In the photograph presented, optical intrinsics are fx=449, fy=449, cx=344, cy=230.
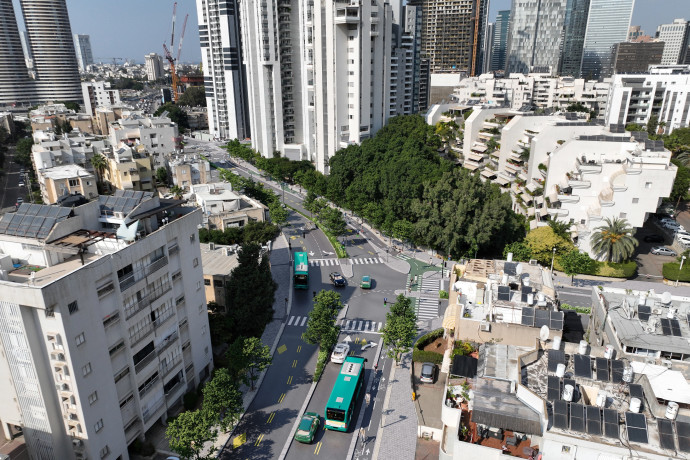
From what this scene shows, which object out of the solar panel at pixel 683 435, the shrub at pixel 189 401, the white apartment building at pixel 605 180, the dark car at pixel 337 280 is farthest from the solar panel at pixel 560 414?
the white apartment building at pixel 605 180

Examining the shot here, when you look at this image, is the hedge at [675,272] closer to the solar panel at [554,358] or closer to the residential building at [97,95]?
the solar panel at [554,358]

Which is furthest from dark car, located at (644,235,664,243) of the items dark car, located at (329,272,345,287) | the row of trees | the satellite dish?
the row of trees

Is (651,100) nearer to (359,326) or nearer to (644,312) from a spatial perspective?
(644,312)

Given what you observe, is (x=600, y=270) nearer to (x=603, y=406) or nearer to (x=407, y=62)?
(x=603, y=406)

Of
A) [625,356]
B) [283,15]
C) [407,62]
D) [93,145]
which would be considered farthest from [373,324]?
[407,62]

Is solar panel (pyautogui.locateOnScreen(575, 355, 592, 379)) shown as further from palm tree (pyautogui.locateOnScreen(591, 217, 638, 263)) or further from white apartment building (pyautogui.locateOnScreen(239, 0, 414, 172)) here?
white apartment building (pyautogui.locateOnScreen(239, 0, 414, 172))

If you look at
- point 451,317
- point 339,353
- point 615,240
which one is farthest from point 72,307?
point 615,240
